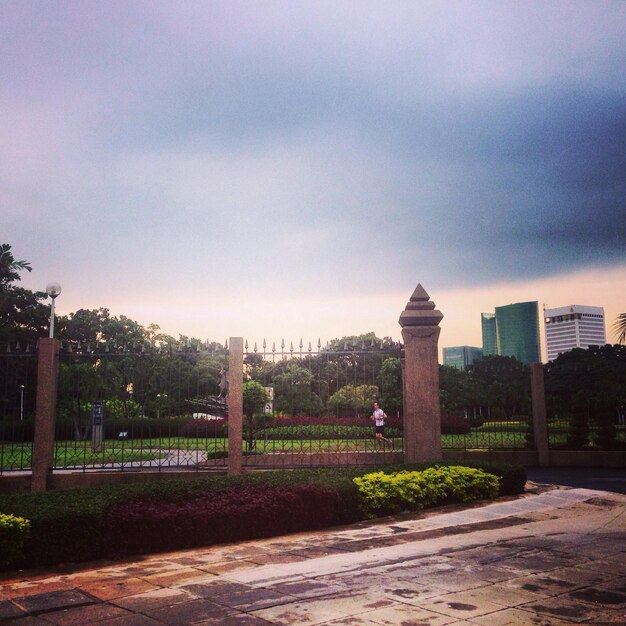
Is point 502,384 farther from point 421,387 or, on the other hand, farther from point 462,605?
point 462,605

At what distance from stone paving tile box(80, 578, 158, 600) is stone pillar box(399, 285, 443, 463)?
21.3ft

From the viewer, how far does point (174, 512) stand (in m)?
6.77

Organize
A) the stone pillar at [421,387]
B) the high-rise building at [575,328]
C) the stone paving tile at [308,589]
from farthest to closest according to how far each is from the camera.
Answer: the high-rise building at [575,328] < the stone pillar at [421,387] < the stone paving tile at [308,589]

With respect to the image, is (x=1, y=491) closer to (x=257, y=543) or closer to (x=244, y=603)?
(x=257, y=543)

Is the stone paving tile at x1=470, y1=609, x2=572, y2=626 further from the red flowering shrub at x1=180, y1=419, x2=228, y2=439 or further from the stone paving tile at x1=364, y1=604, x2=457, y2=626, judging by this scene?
the red flowering shrub at x1=180, y1=419, x2=228, y2=439

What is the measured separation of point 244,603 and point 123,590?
3.87 ft

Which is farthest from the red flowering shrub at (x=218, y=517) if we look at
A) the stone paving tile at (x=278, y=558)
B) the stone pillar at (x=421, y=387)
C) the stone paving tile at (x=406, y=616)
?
the stone pillar at (x=421, y=387)

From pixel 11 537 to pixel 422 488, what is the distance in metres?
5.70

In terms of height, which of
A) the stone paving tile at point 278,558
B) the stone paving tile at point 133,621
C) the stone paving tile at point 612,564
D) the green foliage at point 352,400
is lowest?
the stone paving tile at point 278,558

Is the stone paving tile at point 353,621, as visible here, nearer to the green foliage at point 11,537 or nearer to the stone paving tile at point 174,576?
the stone paving tile at point 174,576

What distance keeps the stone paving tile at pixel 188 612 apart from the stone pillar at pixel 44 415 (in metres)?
6.84

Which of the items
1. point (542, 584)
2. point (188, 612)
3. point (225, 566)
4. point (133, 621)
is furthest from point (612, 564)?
point (133, 621)

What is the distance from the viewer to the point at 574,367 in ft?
52.0

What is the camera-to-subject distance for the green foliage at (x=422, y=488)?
8.43 m
